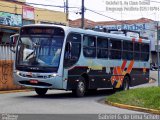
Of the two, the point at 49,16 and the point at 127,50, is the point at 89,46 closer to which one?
the point at 127,50

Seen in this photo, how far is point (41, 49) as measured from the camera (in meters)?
18.7

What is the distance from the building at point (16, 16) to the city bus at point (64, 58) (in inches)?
578

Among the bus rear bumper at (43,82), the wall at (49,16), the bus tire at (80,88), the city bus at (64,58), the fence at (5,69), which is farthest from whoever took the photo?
the wall at (49,16)

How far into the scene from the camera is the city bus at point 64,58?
729 inches

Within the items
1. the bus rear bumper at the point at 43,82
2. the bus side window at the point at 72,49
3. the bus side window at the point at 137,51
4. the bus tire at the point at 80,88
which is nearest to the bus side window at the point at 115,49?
the bus side window at the point at 137,51

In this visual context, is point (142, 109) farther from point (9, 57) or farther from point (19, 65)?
point (9, 57)

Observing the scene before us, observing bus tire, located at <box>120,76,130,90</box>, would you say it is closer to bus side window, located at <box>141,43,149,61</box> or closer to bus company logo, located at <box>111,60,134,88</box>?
bus company logo, located at <box>111,60,134,88</box>

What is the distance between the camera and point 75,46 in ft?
63.8

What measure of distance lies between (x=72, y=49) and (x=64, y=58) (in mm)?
784

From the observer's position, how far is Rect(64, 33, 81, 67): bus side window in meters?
18.8

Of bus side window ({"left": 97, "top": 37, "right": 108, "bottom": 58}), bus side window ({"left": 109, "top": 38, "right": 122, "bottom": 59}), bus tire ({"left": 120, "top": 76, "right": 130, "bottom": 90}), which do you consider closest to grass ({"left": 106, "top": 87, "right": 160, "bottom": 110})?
bus side window ({"left": 97, "top": 37, "right": 108, "bottom": 58})

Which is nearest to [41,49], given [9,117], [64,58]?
[64,58]

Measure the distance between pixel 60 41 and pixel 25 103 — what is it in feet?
11.6

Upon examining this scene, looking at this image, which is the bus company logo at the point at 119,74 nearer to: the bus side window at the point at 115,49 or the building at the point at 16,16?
the bus side window at the point at 115,49
